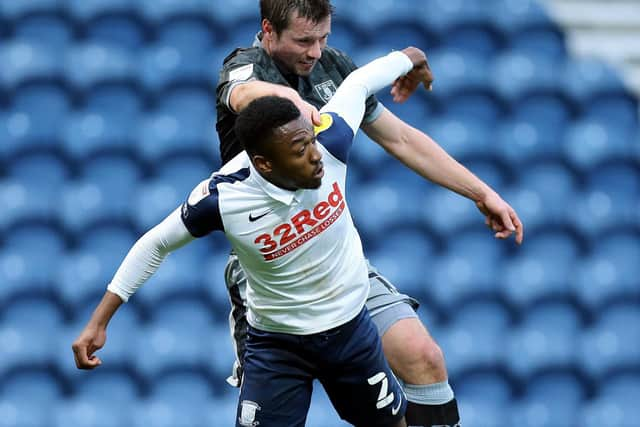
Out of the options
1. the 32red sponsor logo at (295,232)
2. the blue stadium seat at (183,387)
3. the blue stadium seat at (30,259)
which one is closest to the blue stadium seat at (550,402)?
the blue stadium seat at (183,387)

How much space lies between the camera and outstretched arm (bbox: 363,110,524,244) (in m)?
2.61

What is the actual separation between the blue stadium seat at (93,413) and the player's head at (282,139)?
2311mm

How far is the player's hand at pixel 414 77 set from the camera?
2623mm

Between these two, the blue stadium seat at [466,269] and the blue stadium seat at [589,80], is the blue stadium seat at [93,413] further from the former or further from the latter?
the blue stadium seat at [589,80]

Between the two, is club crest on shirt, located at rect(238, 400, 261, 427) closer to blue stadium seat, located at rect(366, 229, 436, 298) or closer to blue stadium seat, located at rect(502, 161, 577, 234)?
blue stadium seat, located at rect(366, 229, 436, 298)

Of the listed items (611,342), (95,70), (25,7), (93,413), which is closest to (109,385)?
(93,413)

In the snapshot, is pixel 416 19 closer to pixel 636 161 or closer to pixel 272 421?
pixel 636 161

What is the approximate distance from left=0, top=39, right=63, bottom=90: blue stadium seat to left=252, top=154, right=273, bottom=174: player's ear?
8.32ft

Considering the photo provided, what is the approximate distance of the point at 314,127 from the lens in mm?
2287

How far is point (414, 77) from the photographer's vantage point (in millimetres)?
2645

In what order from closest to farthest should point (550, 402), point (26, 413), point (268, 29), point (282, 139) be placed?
point (282, 139) → point (268, 29) → point (26, 413) → point (550, 402)

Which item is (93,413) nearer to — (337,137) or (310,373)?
(310,373)

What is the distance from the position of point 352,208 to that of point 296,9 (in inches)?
85.4

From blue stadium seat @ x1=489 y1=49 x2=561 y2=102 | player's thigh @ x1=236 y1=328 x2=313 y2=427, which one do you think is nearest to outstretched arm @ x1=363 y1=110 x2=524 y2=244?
player's thigh @ x1=236 y1=328 x2=313 y2=427
